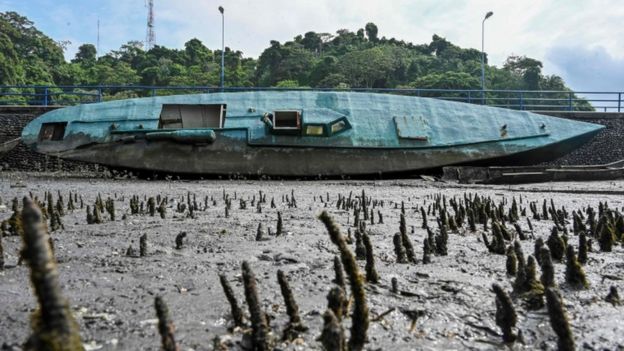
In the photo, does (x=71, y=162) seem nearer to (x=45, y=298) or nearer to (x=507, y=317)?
(x=507, y=317)

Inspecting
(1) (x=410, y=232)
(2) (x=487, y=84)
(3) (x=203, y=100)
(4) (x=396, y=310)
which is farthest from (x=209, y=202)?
(2) (x=487, y=84)

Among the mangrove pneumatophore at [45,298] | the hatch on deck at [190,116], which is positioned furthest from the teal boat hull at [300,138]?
the mangrove pneumatophore at [45,298]

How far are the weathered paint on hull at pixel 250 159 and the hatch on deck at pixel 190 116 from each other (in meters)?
1.23

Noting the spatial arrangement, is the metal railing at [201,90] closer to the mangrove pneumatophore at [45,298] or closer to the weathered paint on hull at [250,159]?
the weathered paint on hull at [250,159]

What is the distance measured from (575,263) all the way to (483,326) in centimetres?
106

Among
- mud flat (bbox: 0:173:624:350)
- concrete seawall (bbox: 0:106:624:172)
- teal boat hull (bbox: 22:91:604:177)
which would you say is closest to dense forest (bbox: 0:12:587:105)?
concrete seawall (bbox: 0:106:624:172)

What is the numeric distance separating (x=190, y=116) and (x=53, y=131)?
4.13 m

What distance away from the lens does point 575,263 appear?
319 centimetres

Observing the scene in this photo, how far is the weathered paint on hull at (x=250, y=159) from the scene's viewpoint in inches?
568

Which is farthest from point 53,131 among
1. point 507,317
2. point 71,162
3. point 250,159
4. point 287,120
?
point 507,317

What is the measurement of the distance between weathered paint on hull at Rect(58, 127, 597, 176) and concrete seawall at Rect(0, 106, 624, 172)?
3.90m

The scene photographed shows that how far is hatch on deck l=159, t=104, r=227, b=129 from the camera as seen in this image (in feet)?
51.5

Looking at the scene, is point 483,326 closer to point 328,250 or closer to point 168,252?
point 328,250

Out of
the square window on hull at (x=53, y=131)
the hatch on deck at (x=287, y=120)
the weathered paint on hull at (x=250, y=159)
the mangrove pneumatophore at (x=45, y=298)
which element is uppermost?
the hatch on deck at (x=287, y=120)
